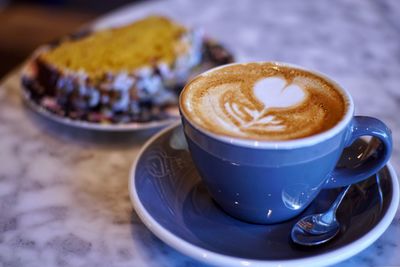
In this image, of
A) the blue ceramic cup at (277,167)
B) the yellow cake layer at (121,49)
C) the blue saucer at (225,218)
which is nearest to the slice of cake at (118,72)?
the yellow cake layer at (121,49)

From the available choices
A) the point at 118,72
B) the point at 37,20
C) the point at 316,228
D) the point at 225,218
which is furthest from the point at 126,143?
the point at 37,20

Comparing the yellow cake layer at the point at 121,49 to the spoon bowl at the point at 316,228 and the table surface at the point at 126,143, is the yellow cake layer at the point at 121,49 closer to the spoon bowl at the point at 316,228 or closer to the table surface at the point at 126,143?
the table surface at the point at 126,143

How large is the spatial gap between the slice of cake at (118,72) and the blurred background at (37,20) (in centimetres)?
176

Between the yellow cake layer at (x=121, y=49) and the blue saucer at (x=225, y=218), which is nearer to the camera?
the blue saucer at (x=225, y=218)

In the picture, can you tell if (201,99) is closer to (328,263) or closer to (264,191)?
(264,191)

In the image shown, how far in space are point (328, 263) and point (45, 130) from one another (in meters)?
0.65

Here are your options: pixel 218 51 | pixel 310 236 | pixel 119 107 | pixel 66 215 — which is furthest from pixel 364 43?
pixel 66 215

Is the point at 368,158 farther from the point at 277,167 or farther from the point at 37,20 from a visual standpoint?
the point at 37,20

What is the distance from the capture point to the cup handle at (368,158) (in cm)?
63

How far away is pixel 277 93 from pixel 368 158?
0.54ft

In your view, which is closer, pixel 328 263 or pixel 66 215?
pixel 328 263

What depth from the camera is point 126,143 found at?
35.9 inches

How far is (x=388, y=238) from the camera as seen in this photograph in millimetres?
664

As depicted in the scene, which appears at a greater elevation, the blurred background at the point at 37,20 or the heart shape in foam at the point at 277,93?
the heart shape in foam at the point at 277,93
